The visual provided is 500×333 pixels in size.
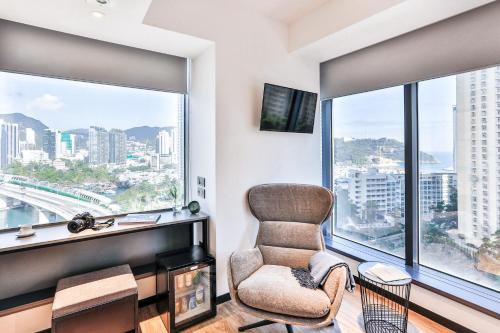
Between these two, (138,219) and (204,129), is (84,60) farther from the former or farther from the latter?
(138,219)

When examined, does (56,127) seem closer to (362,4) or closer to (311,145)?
(311,145)

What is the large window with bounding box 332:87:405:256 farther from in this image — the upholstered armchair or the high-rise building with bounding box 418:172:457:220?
the upholstered armchair

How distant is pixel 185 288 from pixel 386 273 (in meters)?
1.58

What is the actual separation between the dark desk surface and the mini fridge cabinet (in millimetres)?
316

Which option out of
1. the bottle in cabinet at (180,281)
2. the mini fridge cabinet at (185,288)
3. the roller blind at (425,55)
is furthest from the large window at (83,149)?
the roller blind at (425,55)

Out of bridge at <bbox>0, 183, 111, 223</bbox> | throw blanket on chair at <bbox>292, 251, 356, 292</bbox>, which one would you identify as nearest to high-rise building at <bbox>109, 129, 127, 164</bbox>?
bridge at <bbox>0, 183, 111, 223</bbox>

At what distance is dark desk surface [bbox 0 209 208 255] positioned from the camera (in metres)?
1.65

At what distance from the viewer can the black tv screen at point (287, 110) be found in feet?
8.21

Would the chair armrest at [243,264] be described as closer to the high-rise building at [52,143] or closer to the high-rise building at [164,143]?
the high-rise building at [164,143]

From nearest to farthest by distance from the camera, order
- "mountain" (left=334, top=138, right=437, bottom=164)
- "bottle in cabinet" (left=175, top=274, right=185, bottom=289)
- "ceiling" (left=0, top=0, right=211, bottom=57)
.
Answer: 1. "ceiling" (left=0, top=0, right=211, bottom=57)
2. "bottle in cabinet" (left=175, top=274, right=185, bottom=289)
3. "mountain" (left=334, top=138, right=437, bottom=164)

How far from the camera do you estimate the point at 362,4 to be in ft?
6.76

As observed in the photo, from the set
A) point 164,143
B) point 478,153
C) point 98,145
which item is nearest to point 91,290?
point 98,145

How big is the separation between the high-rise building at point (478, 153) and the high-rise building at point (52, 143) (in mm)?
3306

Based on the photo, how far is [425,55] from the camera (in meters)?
2.13
